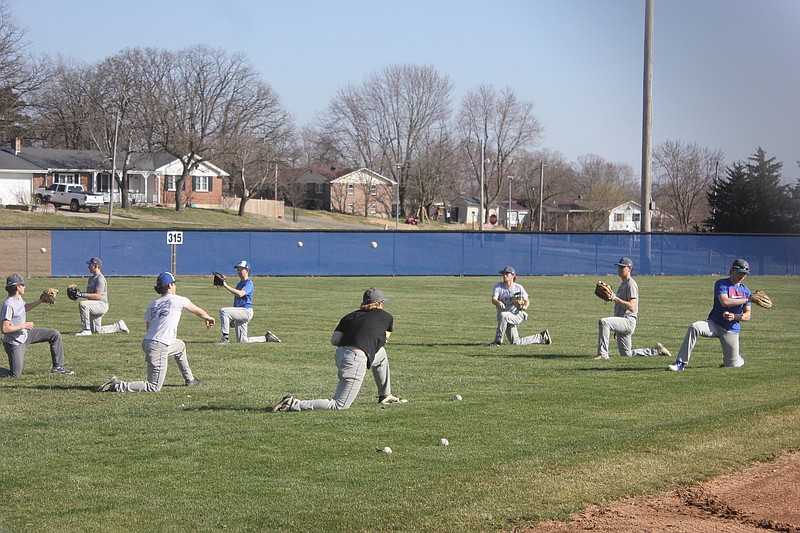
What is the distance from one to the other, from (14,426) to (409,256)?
37.9 metres

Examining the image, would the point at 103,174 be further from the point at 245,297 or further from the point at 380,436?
the point at 380,436

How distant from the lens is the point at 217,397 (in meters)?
13.4

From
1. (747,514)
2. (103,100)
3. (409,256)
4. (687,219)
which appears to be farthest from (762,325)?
(103,100)

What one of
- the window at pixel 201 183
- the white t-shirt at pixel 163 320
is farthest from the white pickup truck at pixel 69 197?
the white t-shirt at pixel 163 320

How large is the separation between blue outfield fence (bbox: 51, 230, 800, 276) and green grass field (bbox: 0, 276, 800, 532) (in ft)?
81.2

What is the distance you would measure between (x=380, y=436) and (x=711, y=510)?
3.83m

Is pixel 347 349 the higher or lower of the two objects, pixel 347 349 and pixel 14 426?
the higher

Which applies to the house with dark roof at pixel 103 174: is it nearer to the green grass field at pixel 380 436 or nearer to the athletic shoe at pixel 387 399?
the green grass field at pixel 380 436

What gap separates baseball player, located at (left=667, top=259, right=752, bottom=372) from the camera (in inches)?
597

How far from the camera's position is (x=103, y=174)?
8706cm

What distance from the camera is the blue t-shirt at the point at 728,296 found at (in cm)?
1524

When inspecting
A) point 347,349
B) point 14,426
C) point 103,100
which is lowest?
point 14,426

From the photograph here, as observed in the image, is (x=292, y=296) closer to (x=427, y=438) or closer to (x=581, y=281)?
(x=581, y=281)

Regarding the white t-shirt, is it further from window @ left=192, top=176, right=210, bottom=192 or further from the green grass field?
window @ left=192, top=176, right=210, bottom=192
